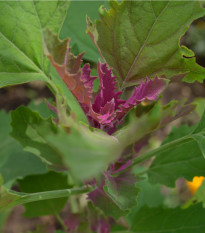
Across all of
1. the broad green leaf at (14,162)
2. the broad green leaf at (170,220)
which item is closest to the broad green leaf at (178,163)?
the broad green leaf at (170,220)

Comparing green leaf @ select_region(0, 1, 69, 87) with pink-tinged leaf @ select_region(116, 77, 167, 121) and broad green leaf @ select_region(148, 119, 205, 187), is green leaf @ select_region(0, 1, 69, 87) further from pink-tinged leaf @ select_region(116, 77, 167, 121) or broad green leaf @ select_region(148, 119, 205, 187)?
broad green leaf @ select_region(148, 119, 205, 187)

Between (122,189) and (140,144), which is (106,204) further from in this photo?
(140,144)

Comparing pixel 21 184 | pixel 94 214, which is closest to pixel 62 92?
pixel 94 214

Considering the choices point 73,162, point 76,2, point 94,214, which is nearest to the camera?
point 73,162

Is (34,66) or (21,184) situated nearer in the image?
(34,66)

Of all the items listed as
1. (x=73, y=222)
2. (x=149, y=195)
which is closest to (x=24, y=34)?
(x=73, y=222)

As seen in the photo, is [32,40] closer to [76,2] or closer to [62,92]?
[62,92]

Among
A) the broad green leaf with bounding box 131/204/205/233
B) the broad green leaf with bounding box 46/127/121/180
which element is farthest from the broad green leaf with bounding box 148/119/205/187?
the broad green leaf with bounding box 46/127/121/180
